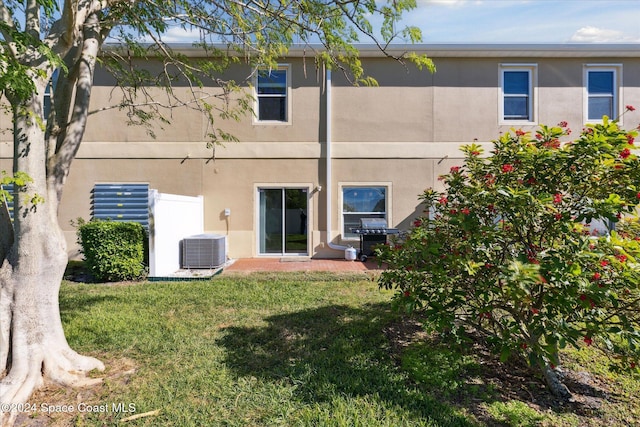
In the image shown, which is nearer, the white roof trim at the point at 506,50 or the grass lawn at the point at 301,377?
the grass lawn at the point at 301,377

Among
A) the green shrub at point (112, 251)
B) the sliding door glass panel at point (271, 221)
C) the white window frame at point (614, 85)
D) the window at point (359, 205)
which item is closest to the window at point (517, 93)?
the white window frame at point (614, 85)

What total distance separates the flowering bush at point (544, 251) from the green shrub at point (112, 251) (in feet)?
20.8

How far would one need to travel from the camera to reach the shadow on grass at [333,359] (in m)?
3.18

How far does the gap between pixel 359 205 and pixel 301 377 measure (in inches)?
294

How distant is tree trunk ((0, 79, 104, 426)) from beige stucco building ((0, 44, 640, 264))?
7032mm

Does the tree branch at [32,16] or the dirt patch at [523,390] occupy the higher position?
the tree branch at [32,16]

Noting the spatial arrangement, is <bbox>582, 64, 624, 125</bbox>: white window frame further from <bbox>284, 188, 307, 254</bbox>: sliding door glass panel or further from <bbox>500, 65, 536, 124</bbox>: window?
<bbox>284, 188, 307, 254</bbox>: sliding door glass panel

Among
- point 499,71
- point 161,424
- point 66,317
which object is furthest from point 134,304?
point 499,71

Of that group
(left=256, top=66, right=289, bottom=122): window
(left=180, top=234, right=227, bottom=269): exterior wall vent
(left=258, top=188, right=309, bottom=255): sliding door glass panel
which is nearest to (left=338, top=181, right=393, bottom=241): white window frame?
(left=258, top=188, right=309, bottom=255): sliding door glass panel

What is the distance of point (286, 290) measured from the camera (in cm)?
690

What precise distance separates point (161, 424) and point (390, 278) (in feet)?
8.19

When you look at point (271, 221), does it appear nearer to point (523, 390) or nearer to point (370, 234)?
point (370, 234)

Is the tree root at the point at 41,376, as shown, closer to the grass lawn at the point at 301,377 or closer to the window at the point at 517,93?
the grass lawn at the point at 301,377

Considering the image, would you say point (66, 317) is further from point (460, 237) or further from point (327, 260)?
point (327, 260)
